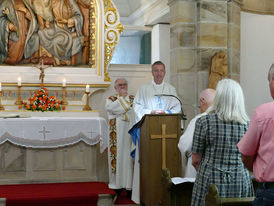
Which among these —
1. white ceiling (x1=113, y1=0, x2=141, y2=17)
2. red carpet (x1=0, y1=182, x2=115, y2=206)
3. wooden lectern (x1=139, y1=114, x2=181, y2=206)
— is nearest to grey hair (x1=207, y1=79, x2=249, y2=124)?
wooden lectern (x1=139, y1=114, x2=181, y2=206)

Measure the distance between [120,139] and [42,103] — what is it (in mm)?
1910

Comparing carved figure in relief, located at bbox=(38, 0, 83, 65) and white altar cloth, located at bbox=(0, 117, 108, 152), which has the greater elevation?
carved figure in relief, located at bbox=(38, 0, 83, 65)

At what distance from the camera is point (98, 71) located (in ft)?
31.3

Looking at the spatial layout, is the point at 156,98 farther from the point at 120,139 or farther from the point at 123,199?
the point at 123,199

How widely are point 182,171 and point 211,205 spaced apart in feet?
8.29

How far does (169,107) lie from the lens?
7156mm

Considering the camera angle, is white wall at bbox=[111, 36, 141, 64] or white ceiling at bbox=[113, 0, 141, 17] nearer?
white wall at bbox=[111, 36, 141, 64]

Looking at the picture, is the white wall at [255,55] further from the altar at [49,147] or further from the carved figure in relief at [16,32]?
the carved figure in relief at [16,32]

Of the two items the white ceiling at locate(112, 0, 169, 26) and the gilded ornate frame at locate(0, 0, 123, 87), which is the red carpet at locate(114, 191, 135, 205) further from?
the white ceiling at locate(112, 0, 169, 26)

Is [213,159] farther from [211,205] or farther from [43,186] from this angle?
[43,186]

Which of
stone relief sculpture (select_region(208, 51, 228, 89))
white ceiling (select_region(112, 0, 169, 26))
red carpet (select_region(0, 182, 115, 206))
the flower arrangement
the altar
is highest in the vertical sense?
white ceiling (select_region(112, 0, 169, 26))

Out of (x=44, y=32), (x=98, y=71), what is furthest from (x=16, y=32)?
(x=98, y=71)

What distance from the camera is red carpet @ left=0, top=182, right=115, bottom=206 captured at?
6.79 metres

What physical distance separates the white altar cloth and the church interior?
0.6 inches
